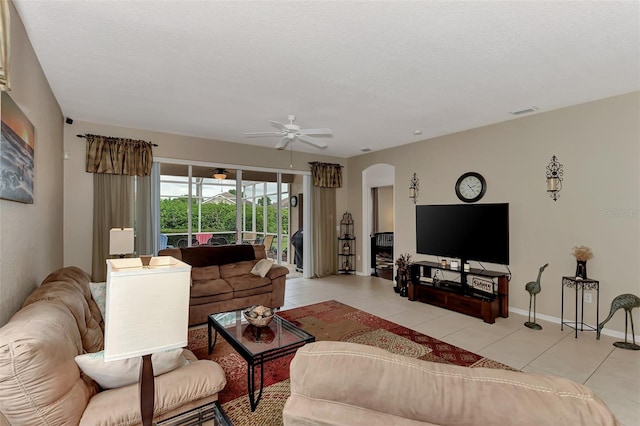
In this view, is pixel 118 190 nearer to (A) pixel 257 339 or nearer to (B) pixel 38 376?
(A) pixel 257 339

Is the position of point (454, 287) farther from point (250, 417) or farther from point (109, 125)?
point (109, 125)

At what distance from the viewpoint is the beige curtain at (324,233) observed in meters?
6.91

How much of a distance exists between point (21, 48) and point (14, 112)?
2.19ft

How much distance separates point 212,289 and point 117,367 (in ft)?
8.47

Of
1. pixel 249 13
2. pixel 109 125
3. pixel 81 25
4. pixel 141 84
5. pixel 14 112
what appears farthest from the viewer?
pixel 109 125

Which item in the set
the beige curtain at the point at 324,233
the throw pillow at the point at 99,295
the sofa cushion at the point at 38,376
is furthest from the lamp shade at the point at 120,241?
the beige curtain at the point at 324,233

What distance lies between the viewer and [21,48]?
7.09 feet

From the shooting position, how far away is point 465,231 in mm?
4676

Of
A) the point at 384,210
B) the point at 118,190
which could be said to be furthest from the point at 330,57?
the point at 384,210

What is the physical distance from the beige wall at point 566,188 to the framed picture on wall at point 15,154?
5316 mm

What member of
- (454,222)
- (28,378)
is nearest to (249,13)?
(28,378)

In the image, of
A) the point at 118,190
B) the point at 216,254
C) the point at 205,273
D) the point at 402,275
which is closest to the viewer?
the point at 205,273

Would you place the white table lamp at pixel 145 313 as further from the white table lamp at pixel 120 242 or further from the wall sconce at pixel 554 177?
the wall sconce at pixel 554 177

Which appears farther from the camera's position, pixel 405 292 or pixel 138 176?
pixel 405 292
